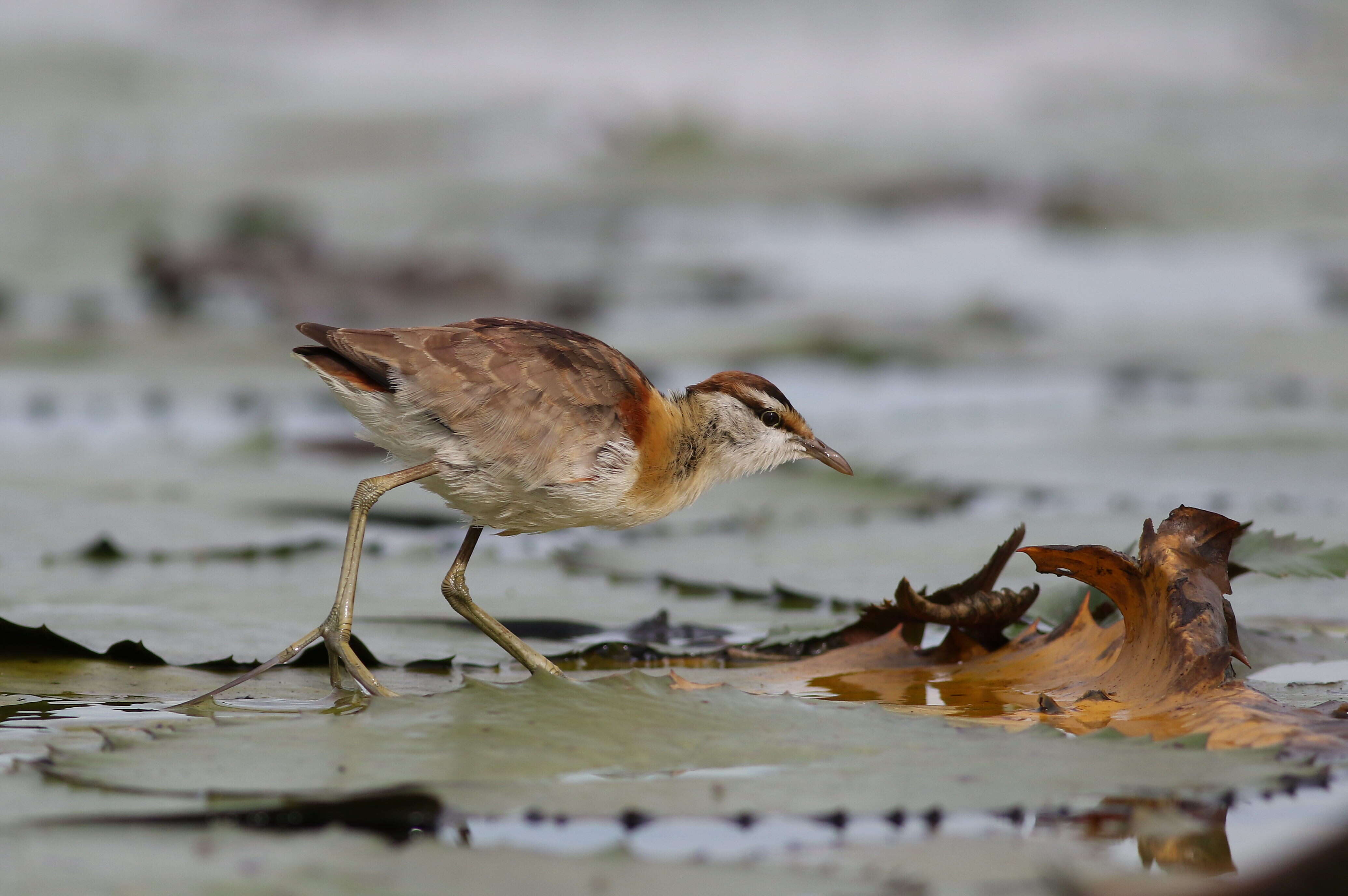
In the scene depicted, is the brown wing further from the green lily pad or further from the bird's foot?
the green lily pad

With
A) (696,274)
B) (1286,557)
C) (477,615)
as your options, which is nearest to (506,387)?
(477,615)

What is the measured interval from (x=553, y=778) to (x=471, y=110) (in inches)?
596

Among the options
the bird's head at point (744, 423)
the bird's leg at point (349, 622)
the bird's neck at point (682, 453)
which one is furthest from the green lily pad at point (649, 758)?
the bird's head at point (744, 423)

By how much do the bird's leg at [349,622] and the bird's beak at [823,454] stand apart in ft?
4.21

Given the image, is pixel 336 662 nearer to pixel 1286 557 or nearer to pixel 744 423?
pixel 744 423

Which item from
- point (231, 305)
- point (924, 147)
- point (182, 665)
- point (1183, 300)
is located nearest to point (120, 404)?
point (231, 305)

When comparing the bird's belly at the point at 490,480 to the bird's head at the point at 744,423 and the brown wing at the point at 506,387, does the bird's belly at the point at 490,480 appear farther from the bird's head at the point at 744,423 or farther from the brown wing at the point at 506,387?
the bird's head at the point at 744,423

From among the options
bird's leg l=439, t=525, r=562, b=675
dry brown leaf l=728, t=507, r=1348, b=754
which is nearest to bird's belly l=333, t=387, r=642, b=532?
bird's leg l=439, t=525, r=562, b=675

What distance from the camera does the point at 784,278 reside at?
13.6 metres

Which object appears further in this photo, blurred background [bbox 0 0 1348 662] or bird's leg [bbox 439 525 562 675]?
blurred background [bbox 0 0 1348 662]

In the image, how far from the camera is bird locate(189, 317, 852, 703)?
3.86m

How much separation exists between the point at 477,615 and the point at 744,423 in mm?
Answer: 1023

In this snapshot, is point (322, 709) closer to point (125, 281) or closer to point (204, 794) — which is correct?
point (204, 794)

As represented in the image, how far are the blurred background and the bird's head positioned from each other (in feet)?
1.47
